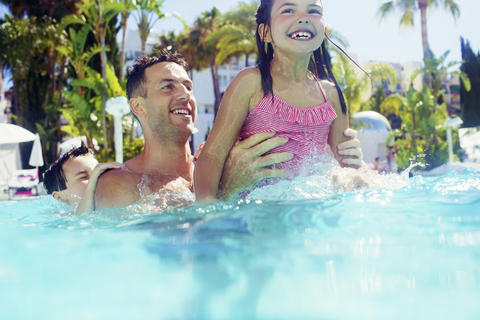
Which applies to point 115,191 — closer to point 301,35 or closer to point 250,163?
point 250,163

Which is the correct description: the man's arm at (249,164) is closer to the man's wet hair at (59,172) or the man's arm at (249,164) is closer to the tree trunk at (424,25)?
the man's wet hair at (59,172)

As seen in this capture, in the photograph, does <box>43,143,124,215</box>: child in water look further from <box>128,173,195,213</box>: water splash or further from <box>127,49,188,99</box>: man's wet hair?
<box>128,173,195,213</box>: water splash

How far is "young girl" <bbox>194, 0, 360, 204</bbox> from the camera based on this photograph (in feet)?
7.32

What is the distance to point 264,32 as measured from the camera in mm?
2480

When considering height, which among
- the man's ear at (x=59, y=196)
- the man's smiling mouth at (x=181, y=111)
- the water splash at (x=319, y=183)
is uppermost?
the man's smiling mouth at (x=181, y=111)

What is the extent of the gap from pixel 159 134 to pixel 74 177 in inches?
54.7

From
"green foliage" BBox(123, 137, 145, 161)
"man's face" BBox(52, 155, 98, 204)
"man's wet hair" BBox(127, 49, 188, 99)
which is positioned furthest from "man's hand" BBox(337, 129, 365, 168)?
"green foliage" BBox(123, 137, 145, 161)

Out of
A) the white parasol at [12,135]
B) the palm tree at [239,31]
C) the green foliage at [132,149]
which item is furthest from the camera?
the palm tree at [239,31]

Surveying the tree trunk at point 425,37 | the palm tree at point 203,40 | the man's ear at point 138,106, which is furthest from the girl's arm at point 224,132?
the palm tree at point 203,40

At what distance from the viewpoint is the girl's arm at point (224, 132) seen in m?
2.14

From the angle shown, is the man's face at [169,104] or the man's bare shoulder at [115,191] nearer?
the man's bare shoulder at [115,191]

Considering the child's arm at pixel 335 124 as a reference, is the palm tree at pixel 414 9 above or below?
above

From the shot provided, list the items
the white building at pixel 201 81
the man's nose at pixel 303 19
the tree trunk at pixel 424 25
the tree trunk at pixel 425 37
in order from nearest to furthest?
the man's nose at pixel 303 19 → the tree trunk at pixel 425 37 → the tree trunk at pixel 424 25 → the white building at pixel 201 81


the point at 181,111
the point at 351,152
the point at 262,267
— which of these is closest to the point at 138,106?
the point at 181,111
